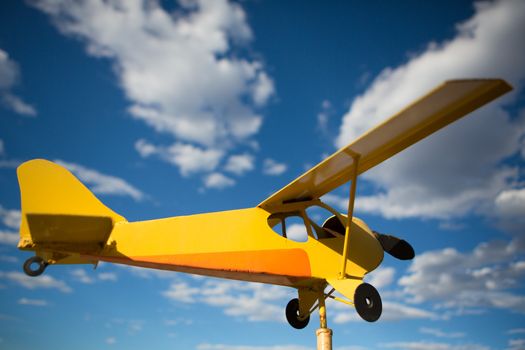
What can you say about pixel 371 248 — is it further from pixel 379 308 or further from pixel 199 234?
pixel 199 234

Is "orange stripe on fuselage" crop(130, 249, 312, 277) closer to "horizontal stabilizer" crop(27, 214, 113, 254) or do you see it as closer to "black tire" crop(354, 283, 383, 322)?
"horizontal stabilizer" crop(27, 214, 113, 254)

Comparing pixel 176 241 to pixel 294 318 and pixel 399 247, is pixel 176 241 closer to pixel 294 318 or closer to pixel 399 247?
pixel 294 318

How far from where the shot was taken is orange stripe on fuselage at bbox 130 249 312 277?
6.41 m

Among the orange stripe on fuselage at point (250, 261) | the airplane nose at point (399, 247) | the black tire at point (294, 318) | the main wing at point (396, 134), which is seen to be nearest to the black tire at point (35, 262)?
the orange stripe on fuselage at point (250, 261)

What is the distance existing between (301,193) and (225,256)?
220cm

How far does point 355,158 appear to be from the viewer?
6926 mm

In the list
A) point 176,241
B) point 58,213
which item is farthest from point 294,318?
point 58,213

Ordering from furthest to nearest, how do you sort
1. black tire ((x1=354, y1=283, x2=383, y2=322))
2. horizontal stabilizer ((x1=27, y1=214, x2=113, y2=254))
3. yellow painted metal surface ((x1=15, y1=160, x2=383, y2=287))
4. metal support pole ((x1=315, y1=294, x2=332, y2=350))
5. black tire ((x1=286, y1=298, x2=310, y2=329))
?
black tire ((x1=286, y1=298, x2=310, y2=329))
metal support pole ((x1=315, y1=294, x2=332, y2=350))
black tire ((x1=354, y1=283, x2=383, y2=322))
yellow painted metal surface ((x1=15, y1=160, x2=383, y2=287))
horizontal stabilizer ((x1=27, y1=214, x2=113, y2=254))

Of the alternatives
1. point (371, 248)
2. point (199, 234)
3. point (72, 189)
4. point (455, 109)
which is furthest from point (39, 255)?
point (455, 109)

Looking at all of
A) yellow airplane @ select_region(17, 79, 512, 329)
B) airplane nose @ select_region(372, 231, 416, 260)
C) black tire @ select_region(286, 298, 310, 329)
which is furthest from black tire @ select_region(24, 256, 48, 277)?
airplane nose @ select_region(372, 231, 416, 260)

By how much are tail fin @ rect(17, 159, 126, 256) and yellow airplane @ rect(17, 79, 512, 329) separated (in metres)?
0.01

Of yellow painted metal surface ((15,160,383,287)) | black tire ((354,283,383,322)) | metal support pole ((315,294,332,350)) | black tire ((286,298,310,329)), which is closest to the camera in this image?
yellow painted metal surface ((15,160,383,287))

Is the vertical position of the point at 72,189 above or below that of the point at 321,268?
above

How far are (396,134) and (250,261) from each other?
329 centimetres
